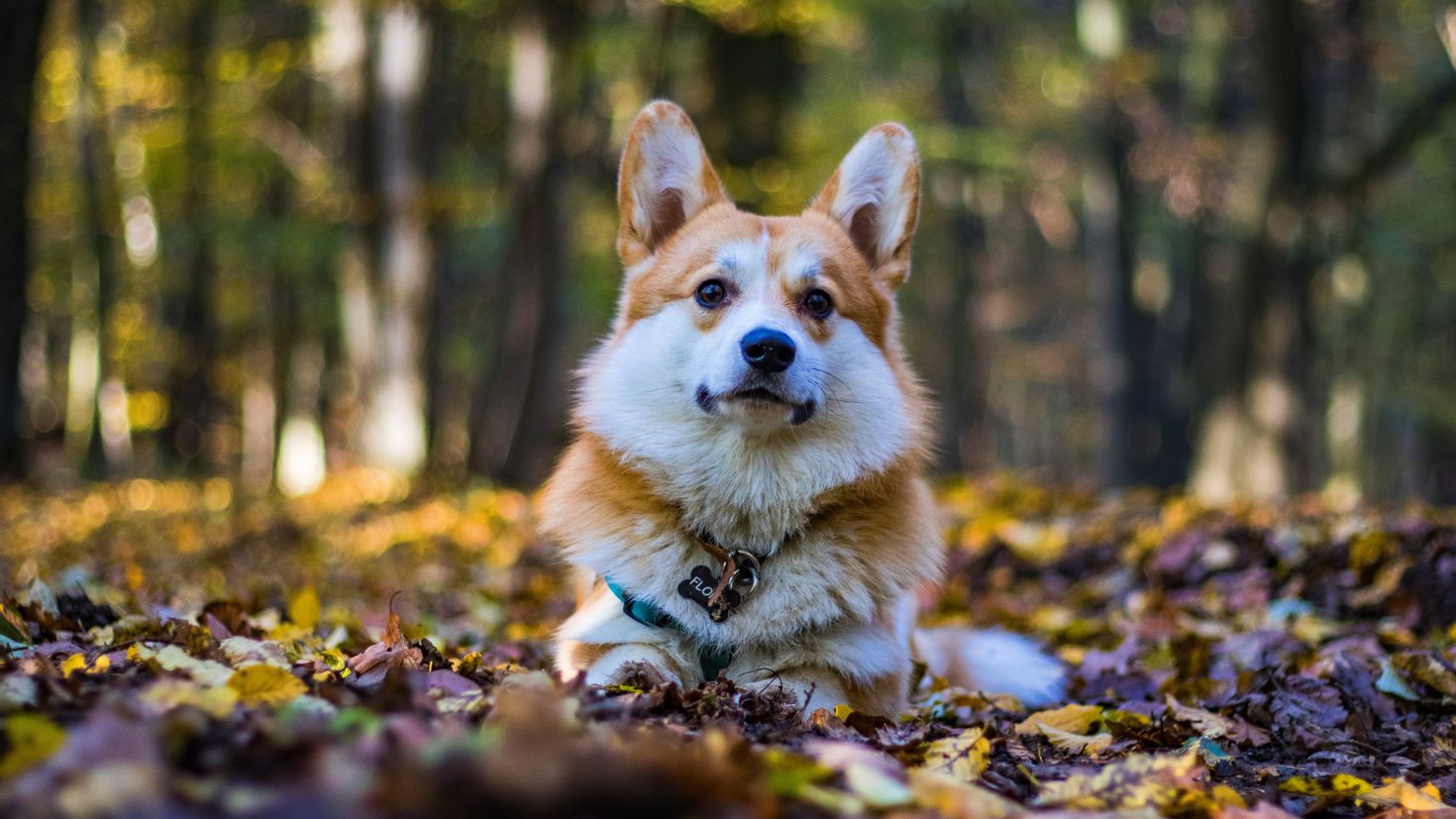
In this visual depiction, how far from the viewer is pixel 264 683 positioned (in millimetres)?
2320

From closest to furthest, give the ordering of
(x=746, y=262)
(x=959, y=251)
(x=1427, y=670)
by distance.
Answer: (x=1427, y=670) → (x=746, y=262) → (x=959, y=251)

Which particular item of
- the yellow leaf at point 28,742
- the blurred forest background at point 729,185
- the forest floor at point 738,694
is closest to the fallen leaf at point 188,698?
the forest floor at point 738,694

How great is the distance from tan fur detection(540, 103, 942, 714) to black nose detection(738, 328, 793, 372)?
0.26m

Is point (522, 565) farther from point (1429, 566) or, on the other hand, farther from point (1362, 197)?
point (1362, 197)

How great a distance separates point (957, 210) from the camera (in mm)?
19328

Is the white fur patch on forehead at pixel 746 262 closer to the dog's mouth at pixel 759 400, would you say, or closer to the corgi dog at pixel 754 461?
Answer: the corgi dog at pixel 754 461

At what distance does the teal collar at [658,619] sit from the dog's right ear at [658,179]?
1.39 metres

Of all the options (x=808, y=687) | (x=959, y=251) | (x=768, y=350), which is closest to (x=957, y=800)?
(x=808, y=687)

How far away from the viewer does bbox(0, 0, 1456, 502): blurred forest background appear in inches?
420

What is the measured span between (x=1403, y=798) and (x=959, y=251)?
55.5 feet

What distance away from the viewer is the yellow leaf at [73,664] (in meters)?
2.55

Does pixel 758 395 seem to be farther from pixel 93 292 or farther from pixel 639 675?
pixel 93 292

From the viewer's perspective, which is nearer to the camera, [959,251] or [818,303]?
[818,303]

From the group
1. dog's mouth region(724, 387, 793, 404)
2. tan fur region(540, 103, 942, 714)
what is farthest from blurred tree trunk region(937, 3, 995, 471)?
dog's mouth region(724, 387, 793, 404)
